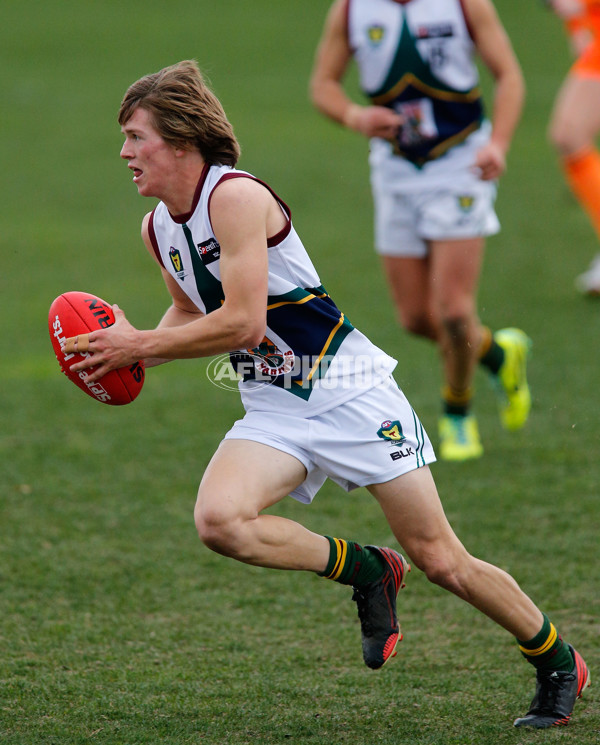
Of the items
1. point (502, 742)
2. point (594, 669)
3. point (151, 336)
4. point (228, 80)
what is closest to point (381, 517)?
point (594, 669)

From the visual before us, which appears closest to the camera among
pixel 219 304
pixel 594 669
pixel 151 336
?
pixel 151 336

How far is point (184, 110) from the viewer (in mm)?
3227

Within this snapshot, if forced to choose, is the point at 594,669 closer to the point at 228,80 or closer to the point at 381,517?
the point at 381,517

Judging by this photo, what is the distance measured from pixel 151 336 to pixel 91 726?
1.25 meters

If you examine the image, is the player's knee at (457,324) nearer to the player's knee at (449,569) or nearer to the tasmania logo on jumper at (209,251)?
the player's knee at (449,569)

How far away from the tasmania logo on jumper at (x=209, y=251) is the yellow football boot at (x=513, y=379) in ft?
11.0

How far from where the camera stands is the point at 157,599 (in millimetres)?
4449

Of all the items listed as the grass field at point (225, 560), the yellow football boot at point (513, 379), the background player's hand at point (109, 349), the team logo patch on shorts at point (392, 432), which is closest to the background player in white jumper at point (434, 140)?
the yellow football boot at point (513, 379)

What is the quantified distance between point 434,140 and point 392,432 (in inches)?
117

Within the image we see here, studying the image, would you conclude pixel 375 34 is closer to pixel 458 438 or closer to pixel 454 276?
pixel 454 276

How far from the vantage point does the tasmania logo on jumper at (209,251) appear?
129 inches

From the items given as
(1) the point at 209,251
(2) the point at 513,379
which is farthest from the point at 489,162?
(1) the point at 209,251

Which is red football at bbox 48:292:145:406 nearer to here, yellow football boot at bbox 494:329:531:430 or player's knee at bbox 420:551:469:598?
player's knee at bbox 420:551:469:598

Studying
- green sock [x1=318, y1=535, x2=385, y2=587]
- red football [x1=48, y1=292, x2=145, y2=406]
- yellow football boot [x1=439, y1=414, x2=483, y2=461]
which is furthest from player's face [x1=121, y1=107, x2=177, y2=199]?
yellow football boot [x1=439, y1=414, x2=483, y2=461]
